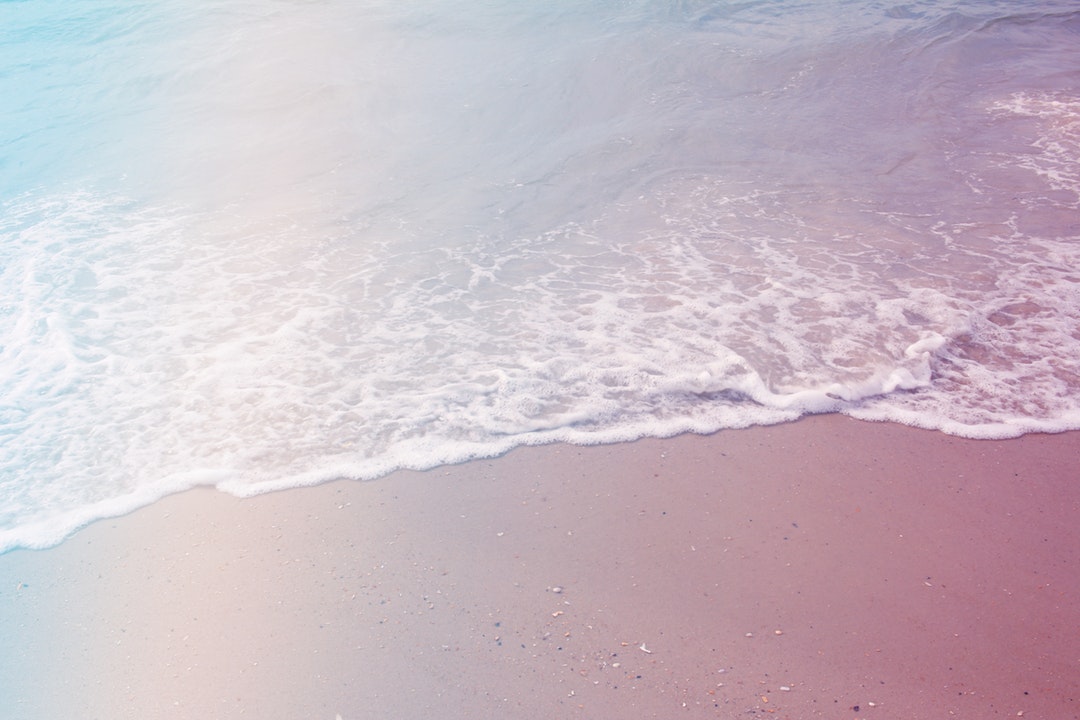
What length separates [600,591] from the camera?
2836 mm

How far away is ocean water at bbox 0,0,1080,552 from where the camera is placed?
3836 millimetres

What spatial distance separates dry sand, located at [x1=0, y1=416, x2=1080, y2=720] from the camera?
97.9 inches

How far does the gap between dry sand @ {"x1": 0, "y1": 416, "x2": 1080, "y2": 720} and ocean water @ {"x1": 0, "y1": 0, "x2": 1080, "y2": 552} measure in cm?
23

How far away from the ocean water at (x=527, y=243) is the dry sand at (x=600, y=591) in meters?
0.23

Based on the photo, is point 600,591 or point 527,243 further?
point 527,243

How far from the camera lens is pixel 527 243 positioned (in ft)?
19.0

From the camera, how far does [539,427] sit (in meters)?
3.76

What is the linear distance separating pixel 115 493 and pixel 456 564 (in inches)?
72.2

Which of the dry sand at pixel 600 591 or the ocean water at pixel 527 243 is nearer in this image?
the dry sand at pixel 600 591

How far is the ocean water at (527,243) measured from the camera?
12.6 feet

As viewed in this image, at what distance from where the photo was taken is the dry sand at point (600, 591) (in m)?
2.49

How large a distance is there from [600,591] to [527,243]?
3.50m

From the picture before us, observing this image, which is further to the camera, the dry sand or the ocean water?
the ocean water

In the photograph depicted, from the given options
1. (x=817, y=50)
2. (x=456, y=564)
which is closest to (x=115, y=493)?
(x=456, y=564)
